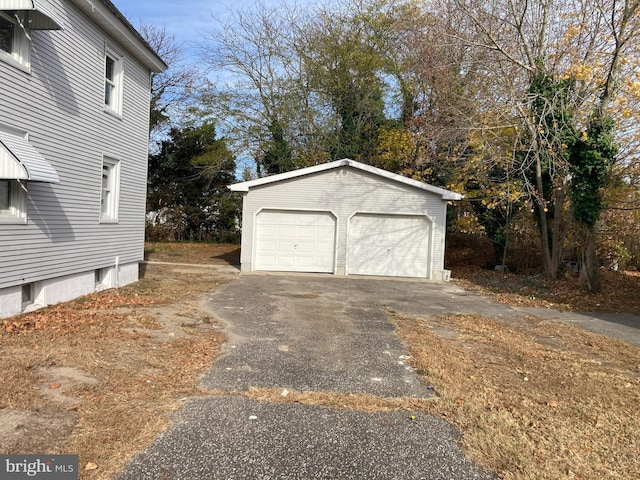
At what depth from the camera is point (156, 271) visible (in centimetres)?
1502

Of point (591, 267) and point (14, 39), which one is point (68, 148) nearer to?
point (14, 39)

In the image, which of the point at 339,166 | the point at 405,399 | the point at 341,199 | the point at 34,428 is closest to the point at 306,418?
the point at 405,399

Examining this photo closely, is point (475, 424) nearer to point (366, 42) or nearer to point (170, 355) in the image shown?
point (170, 355)

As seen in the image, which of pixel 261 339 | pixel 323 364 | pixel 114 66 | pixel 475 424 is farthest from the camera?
pixel 114 66

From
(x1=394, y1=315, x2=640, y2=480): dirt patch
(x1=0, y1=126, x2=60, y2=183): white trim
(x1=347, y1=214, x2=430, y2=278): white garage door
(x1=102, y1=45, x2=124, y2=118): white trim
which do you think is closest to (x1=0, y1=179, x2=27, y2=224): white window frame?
(x1=0, y1=126, x2=60, y2=183): white trim

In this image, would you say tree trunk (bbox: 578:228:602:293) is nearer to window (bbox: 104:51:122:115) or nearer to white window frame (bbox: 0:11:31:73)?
window (bbox: 104:51:122:115)

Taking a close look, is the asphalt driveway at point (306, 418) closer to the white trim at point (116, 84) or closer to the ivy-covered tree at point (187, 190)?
the white trim at point (116, 84)

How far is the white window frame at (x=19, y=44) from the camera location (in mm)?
7062

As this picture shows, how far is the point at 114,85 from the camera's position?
10.8 meters

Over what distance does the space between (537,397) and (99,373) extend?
4616 mm

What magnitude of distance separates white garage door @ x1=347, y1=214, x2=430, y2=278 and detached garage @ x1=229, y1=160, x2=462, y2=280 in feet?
0.11

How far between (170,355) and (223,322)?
2.16 m

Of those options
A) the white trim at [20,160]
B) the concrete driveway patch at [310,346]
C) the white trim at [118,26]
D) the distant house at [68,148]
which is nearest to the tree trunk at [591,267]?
the concrete driveway patch at [310,346]

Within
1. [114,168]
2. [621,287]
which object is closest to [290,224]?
[114,168]
